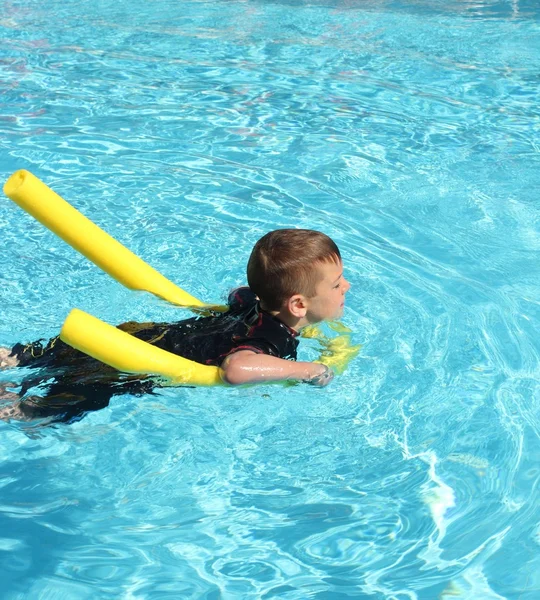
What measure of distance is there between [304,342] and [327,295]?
687 millimetres

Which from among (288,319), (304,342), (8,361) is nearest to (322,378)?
(288,319)

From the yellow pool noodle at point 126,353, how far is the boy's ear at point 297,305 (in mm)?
363

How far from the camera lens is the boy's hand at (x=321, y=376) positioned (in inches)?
122

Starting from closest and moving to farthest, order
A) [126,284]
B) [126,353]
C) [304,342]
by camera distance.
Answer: [126,353] < [126,284] < [304,342]

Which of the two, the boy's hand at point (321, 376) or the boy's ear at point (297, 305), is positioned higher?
the boy's ear at point (297, 305)

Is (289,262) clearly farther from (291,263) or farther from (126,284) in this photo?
(126,284)

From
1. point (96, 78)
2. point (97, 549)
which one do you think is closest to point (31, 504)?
point (97, 549)

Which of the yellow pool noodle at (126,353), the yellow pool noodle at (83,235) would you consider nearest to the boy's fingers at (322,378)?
the yellow pool noodle at (126,353)

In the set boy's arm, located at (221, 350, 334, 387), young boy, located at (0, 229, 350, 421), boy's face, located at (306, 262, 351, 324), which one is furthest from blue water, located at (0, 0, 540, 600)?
boy's face, located at (306, 262, 351, 324)

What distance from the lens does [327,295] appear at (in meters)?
3.13

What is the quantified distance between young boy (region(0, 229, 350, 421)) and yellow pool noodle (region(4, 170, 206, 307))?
0.84 ft

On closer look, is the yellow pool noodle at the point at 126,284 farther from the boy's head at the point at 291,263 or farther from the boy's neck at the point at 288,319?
the boy's head at the point at 291,263

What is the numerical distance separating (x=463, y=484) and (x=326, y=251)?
0.99m

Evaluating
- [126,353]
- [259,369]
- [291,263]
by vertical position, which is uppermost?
[291,263]
